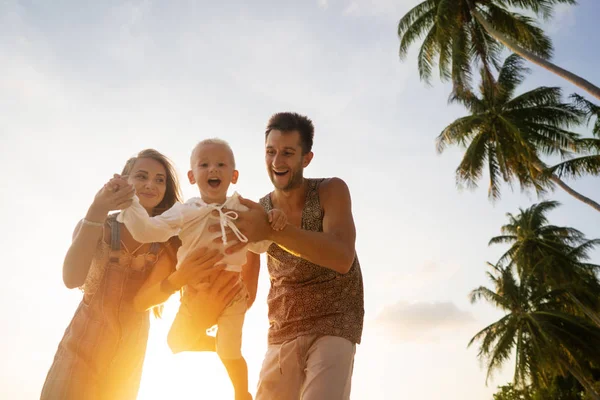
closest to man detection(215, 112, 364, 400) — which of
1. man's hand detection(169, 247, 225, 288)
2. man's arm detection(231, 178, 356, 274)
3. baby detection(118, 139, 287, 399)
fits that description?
man's arm detection(231, 178, 356, 274)

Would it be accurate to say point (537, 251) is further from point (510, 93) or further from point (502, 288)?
point (510, 93)

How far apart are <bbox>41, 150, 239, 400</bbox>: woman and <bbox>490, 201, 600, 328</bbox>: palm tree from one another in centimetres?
2918

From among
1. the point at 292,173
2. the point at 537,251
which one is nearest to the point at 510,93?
the point at 537,251

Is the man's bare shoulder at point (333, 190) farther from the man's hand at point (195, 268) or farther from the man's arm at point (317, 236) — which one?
the man's hand at point (195, 268)

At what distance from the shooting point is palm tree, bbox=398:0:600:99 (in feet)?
65.5

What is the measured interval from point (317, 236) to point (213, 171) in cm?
102

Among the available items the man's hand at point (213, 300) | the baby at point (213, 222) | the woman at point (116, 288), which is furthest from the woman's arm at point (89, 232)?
the man's hand at point (213, 300)

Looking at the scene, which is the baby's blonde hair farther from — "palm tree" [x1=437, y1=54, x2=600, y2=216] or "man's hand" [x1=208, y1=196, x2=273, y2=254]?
"palm tree" [x1=437, y1=54, x2=600, y2=216]

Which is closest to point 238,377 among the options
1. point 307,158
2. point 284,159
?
point 284,159

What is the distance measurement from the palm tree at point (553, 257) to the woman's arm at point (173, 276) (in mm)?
29082

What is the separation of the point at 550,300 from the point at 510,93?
13.5m

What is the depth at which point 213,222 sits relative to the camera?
3.82 m

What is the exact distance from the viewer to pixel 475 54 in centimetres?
2170

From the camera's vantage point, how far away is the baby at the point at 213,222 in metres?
3.56
